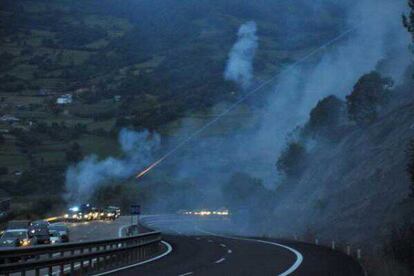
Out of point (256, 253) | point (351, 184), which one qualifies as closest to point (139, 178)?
point (351, 184)

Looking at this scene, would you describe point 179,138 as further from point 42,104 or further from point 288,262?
point 288,262

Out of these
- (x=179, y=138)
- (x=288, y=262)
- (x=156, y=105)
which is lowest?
(x=288, y=262)

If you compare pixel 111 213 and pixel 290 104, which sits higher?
pixel 290 104

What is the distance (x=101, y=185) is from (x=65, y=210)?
816 inches

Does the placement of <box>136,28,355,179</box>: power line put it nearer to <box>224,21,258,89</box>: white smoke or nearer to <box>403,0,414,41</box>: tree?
<box>224,21,258,89</box>: white smoke

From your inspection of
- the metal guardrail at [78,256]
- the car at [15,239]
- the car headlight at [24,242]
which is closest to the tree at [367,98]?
the metal guardrail at [78,256]

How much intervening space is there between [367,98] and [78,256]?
4910 cm

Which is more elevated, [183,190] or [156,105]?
[156,105]

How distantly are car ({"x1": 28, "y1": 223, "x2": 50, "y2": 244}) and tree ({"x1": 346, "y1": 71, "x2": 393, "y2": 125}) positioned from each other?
30515 millimetres

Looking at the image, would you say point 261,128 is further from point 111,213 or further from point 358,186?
point 358,186

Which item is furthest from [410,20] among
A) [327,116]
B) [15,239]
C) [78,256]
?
[327,116]

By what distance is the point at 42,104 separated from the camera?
177750 millimetres

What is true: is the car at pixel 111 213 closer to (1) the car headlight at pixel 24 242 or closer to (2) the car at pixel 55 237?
(2) the car at pixel 55 237

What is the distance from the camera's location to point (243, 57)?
173 m
